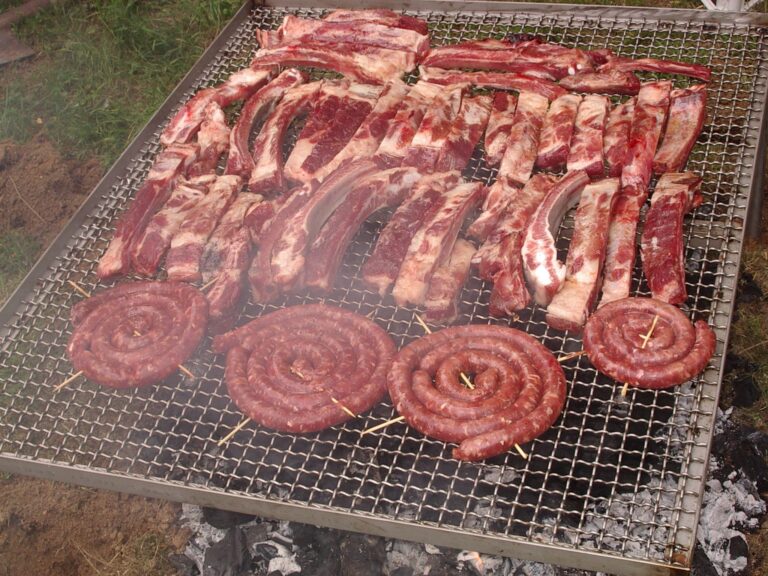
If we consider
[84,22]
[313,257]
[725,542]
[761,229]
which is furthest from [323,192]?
[84,22]

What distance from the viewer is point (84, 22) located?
9.47 metres

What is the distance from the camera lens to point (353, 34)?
7.10 meters

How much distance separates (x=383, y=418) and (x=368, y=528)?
784 millimetres

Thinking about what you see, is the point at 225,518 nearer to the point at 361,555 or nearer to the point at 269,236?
the point at 361,555

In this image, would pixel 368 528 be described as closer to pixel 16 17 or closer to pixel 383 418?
pixel 383 418

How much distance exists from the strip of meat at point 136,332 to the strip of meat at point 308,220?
0.55m

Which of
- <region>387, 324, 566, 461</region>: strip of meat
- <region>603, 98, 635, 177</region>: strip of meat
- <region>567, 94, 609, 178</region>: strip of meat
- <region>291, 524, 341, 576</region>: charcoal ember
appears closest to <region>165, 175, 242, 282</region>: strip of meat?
<region>387, 324, 566, 461</region>: strip of meat

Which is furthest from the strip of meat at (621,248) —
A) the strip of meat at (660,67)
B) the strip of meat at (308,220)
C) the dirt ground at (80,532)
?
the dirt ground at (80,532)

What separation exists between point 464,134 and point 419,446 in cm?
241

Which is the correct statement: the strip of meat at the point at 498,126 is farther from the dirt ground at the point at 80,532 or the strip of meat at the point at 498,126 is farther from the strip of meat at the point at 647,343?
the dirt ground at the point at 80,532

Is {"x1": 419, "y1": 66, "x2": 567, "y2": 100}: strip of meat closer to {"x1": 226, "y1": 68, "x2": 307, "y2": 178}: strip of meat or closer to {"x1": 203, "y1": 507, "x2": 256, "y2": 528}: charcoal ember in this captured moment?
{"x1": 226, "y1": 68, "x2": 307, "y2": 178}: strip of meat

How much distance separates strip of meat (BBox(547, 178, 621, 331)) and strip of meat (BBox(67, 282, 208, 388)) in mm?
2199

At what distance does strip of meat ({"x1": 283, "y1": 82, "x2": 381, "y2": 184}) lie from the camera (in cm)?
598

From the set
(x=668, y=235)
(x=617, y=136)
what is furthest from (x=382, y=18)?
(x=668, y=235)
